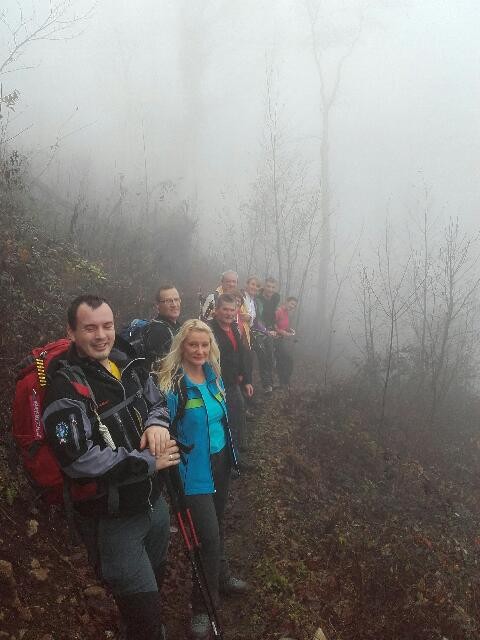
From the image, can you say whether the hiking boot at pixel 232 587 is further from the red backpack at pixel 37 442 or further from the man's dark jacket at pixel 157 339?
the red backpack at pixel 37 442

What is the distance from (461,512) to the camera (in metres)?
7.14

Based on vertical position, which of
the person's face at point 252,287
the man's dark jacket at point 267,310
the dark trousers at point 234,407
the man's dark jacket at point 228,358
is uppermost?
the person's face at point 252,287

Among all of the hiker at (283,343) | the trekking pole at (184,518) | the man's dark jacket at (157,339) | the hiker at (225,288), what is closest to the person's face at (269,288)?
the hiker at (283,343)

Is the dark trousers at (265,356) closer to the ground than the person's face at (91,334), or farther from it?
closer to the ground

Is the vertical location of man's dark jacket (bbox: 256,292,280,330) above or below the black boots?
above

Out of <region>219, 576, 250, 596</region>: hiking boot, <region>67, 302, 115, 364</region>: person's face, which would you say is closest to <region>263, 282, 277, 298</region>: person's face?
<region>219, 576, 250, 596</region>: hiking boot

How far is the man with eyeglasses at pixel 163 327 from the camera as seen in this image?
4621mm

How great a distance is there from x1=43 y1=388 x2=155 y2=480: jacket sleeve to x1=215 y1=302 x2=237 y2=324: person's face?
3.14m

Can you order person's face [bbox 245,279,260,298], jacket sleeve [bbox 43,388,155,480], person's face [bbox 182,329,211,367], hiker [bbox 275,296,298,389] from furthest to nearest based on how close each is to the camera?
hiker [bbox 275,296,298,389] < person's face [bbox 245,279,260,298] < person's face [bbox 182,329,211,367] < jacket sleeve [bbox 43,388,155,480]

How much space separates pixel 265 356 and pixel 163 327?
4935mm

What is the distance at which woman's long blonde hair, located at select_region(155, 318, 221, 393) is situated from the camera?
11.4ft

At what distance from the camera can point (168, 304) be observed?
16.3ft

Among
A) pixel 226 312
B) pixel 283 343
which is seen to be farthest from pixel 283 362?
pixel 226 312

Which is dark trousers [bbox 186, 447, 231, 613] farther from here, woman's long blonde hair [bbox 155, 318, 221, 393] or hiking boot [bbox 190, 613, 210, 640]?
woman's long blonde hair [bbox 155, 318, 221, 393]
